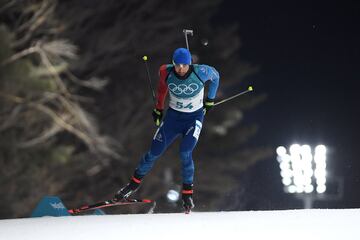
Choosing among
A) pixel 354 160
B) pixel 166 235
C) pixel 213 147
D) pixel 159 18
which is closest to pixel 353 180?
pixel 354 160

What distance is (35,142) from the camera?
63.1 feet

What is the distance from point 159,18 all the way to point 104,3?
2148mm

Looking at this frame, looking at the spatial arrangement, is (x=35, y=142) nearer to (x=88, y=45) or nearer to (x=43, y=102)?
(x=43, y=102)

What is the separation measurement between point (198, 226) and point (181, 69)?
5.11ft

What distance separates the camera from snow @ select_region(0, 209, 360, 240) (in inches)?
247

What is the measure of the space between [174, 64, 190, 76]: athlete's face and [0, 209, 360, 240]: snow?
1.45 m

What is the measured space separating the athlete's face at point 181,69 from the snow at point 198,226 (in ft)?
4.75

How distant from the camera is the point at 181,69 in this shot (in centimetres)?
746

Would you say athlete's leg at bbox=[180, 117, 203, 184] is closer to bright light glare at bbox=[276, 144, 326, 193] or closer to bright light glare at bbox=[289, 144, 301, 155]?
bright light glare at bbox=[289, 144, 301, 155]

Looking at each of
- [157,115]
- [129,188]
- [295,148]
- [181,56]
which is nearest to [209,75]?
[181,56]

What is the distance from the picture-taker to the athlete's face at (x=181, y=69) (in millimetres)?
7418

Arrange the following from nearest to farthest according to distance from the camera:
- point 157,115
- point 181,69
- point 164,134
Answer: point 181,69 → point 157,115 → point 164,134

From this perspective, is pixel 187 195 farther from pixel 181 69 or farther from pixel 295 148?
pixel 295 148

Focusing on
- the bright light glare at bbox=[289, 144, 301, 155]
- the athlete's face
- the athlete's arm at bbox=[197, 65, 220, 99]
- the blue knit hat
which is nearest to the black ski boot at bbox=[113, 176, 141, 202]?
the athlete's arm at bbox=[197, 65, 220, 99]
